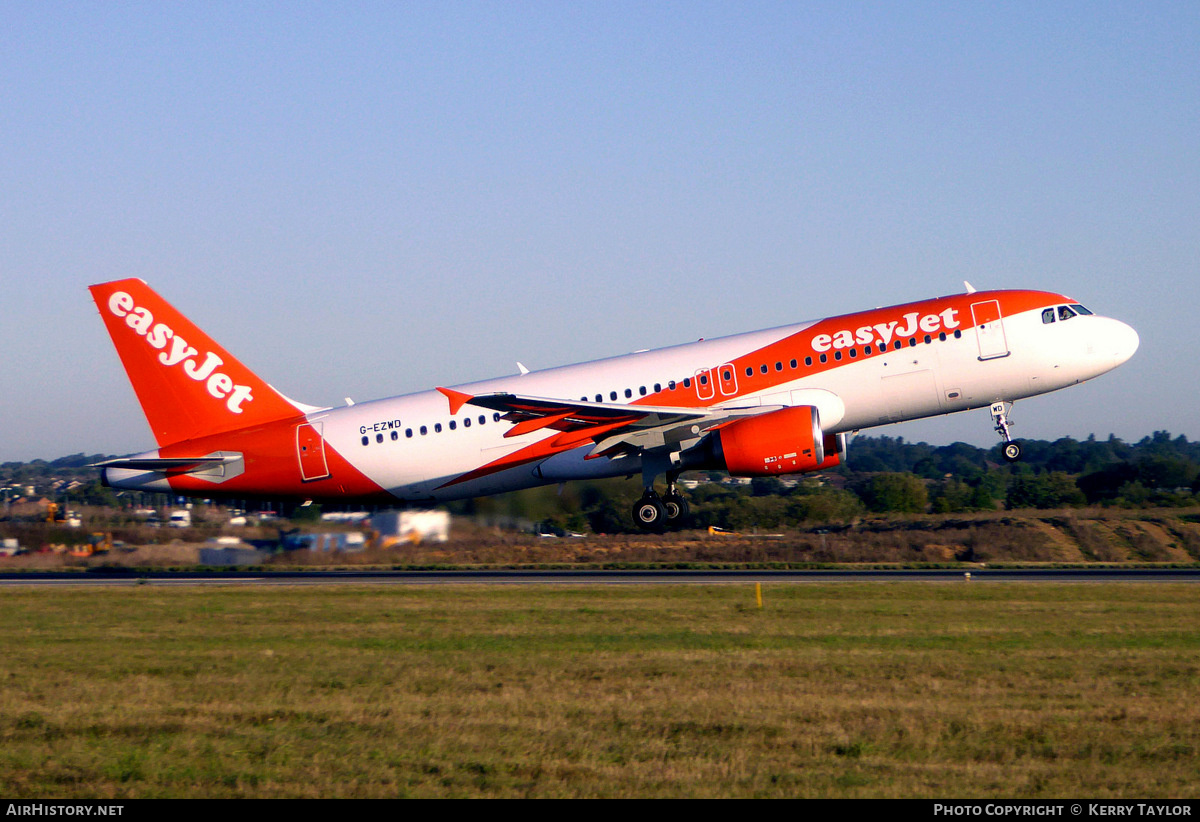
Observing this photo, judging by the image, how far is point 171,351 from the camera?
32.2 meters

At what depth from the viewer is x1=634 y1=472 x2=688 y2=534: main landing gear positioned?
30.1 metres

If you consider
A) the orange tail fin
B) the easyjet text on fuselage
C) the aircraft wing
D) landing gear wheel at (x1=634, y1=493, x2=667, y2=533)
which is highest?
the orange tail fin

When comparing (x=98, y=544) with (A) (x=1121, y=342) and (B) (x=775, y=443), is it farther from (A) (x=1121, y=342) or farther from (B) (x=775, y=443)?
(A) (x=1121, y=342)

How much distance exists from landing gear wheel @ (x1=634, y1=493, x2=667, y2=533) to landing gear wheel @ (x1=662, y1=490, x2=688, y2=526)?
0.25 m

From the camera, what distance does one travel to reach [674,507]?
30688 mm

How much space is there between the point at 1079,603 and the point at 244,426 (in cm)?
2191

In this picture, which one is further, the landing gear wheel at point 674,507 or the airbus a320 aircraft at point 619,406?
the landing gear wheel at point 674,507

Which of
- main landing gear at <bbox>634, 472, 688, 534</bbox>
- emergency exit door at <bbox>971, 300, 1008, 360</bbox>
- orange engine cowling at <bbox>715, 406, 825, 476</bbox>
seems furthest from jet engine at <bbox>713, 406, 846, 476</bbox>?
emergency exit door at <bbox>971, 300, 1008, 360</bbox>

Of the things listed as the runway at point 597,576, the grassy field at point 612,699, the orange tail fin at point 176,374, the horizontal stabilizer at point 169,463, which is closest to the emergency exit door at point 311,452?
the orange tail fin at point 176,374

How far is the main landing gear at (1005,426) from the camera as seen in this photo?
28516 mm

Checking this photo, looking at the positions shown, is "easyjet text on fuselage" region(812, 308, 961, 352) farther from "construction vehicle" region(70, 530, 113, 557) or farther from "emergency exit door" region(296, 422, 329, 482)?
"construction vehicle" region(70, 530, 113, 557)

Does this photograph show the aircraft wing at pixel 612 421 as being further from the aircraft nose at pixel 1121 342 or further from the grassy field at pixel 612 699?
the aircraft nose at pixel 1121 342

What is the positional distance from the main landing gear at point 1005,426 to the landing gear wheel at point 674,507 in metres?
8.34

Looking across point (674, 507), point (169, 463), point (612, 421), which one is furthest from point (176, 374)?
point (674, 507)
